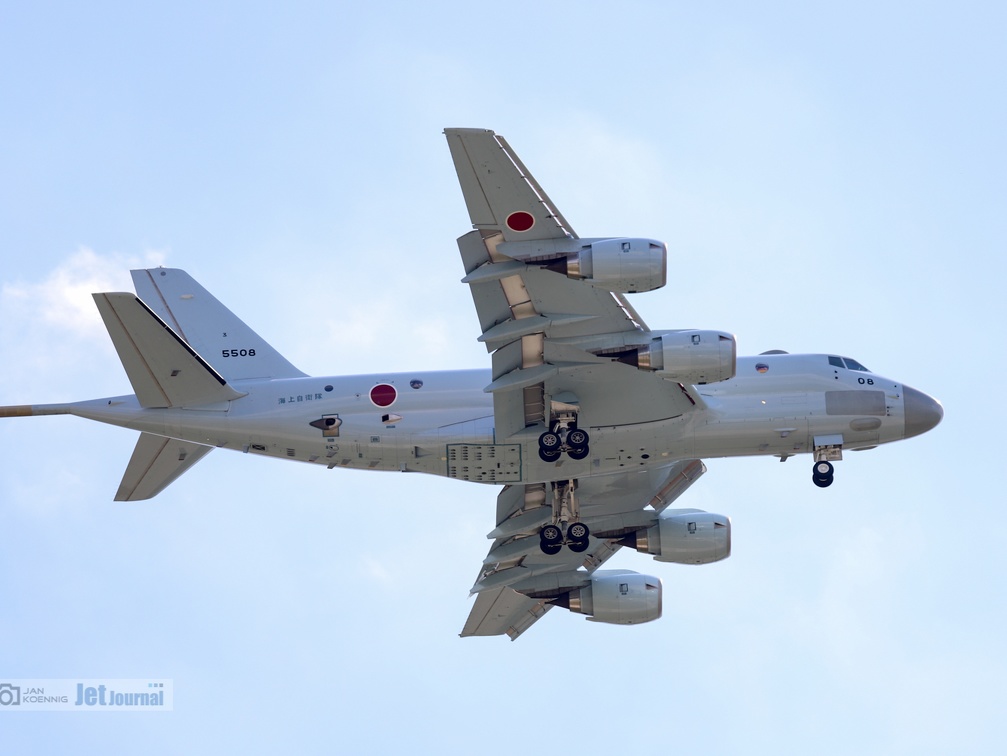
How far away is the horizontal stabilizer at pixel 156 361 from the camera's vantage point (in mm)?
38156

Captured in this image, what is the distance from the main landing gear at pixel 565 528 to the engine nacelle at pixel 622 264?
385 inches

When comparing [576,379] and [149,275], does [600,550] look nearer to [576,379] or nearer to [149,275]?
[576,379]

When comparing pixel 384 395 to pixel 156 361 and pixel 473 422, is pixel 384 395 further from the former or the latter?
pixel 156 361

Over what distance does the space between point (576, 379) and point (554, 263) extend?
4.93 metres

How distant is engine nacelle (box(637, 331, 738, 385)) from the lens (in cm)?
3769

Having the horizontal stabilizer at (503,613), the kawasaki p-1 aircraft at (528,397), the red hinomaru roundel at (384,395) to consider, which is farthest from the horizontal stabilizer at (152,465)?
the horizontal stabilizer at (503,613)

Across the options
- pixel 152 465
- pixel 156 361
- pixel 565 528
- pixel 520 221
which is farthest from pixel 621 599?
pixel 156 361

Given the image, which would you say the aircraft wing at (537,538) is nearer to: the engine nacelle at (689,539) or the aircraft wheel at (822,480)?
the engine nacelle at (689,539)

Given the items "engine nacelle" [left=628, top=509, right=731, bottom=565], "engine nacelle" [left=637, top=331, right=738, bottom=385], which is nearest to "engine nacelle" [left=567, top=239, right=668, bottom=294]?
"engine nacelle" [left=637, top=331, right=738, bottom=385]

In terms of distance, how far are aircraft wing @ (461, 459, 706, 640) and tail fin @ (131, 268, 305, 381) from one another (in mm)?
8184

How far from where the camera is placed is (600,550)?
48.8 meters

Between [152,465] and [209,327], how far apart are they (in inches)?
203

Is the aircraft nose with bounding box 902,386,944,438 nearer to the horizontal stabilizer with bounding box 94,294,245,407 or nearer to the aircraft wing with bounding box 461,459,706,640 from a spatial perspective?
the aircraft wing with bounding box 461,459,706,640

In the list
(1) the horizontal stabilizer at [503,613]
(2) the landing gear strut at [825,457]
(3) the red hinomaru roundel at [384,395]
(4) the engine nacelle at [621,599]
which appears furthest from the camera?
(1) the horizontal stabilizer at [503,613]
